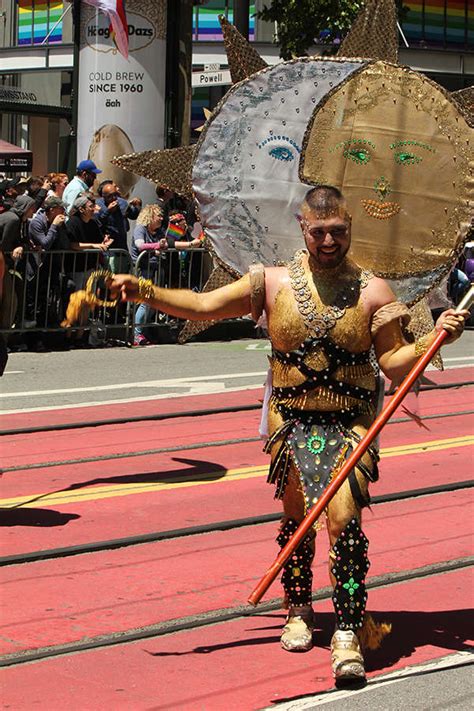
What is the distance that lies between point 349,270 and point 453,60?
123 feet

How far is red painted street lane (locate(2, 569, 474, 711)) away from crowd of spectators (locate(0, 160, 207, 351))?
32.3ft

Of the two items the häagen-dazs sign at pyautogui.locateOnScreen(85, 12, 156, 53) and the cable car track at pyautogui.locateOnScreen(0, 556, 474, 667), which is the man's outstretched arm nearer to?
the cable car track at pyautogui.locateOnScreen(0, 556, 474, 667)

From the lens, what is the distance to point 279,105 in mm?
7840

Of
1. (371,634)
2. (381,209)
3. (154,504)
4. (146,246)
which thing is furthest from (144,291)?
(146,246)

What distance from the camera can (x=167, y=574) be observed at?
23.4 feet

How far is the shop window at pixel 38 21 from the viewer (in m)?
42.8

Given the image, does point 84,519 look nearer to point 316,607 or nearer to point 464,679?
point 316,607

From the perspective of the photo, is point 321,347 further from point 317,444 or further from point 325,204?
point 325,204

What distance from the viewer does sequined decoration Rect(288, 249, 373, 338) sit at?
584 cm

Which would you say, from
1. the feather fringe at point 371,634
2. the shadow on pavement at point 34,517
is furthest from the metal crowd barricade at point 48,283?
the feather fringe at point 371,634

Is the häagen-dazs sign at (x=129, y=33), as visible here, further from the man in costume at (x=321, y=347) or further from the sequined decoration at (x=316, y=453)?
the sequined decoration at (x=316, y=453)

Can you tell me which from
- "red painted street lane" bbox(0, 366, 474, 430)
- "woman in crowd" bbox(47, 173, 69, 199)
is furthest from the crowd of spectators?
"red painted street lane" bbox(0, 366, 474, 430)

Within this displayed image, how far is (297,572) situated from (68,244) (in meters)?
11.1

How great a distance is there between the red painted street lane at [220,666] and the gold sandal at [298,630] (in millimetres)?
36
